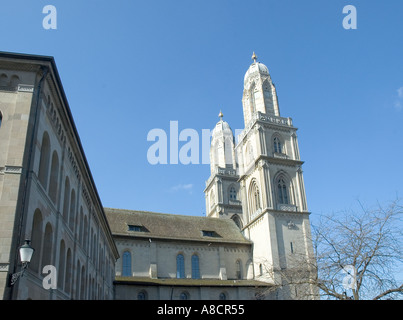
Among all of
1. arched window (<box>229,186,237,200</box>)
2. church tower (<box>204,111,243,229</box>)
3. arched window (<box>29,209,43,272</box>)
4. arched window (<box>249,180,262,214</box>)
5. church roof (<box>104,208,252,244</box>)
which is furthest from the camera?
arched window (<box>229,186,237,200</box>)

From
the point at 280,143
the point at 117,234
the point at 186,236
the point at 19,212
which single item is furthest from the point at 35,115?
the point at 280,143

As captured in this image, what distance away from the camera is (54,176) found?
19609mm

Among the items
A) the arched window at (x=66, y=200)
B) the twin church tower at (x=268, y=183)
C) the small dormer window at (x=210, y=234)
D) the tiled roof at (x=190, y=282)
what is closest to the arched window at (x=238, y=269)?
the twin church tower at (x=268, y=183)

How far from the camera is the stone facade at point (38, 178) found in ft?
45.7

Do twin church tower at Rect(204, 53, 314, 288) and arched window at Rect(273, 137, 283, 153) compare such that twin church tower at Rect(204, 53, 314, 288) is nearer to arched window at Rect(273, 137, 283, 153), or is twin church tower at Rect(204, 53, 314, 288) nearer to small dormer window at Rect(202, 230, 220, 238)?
arched window at Rect(273, 137, 283, 153)

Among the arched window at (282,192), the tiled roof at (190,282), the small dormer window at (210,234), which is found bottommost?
the tiled roof at (190,282)

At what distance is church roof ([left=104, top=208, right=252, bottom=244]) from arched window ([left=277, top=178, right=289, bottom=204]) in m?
7.38

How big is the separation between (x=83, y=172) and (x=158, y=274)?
26128mm

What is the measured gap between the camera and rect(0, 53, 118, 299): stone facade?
1393cm

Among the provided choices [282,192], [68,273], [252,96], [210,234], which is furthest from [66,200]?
[252,96]

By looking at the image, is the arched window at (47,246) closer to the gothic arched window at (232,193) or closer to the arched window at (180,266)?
the arched window at (180,266)

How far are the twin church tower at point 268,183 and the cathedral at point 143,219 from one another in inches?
6.0

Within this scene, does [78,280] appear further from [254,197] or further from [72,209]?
[254,197]
